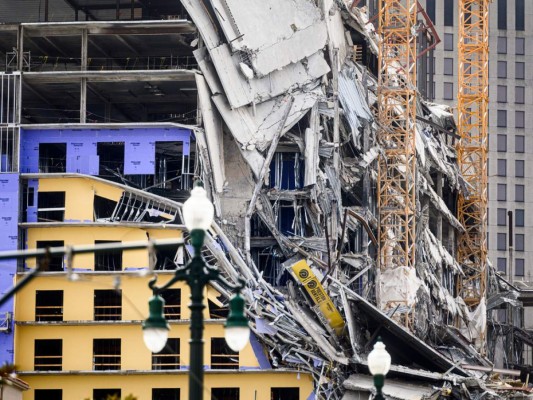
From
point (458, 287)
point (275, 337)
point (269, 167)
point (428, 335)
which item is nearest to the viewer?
point (275, 337)

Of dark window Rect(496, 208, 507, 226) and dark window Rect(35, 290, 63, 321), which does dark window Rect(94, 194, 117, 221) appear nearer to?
dark window Rect(35, 290, 63, 321)

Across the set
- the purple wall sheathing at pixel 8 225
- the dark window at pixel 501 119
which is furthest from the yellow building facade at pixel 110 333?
the dark window at pixel 501 119

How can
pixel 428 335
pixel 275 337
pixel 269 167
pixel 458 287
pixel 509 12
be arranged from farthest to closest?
pixel 509 12 → pixel 458 287 → pixel 428 335 → pixel 269 167 → pixel 275 337

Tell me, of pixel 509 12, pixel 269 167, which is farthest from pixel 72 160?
pixel 509 12

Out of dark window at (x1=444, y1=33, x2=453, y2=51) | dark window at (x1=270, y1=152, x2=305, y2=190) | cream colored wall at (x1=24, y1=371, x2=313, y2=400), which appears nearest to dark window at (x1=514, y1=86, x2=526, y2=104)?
dark window at (x1=444, y1=33, x2=453, y2=51)

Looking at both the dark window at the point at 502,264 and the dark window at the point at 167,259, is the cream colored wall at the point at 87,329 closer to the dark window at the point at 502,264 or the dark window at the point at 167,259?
the dark window at the point at 167,259

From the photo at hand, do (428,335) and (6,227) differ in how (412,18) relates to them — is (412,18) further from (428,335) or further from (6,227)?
(6,227)

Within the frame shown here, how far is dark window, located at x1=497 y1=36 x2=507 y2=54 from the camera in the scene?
18550 centimetres

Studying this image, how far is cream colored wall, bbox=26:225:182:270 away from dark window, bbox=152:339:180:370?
15.1 feet

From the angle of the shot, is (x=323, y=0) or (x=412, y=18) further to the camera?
(x=412, y=18)

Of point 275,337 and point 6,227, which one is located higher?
point 6,227

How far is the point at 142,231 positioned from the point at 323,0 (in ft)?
52.9

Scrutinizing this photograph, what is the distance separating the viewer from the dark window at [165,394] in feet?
270

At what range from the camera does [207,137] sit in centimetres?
8625
